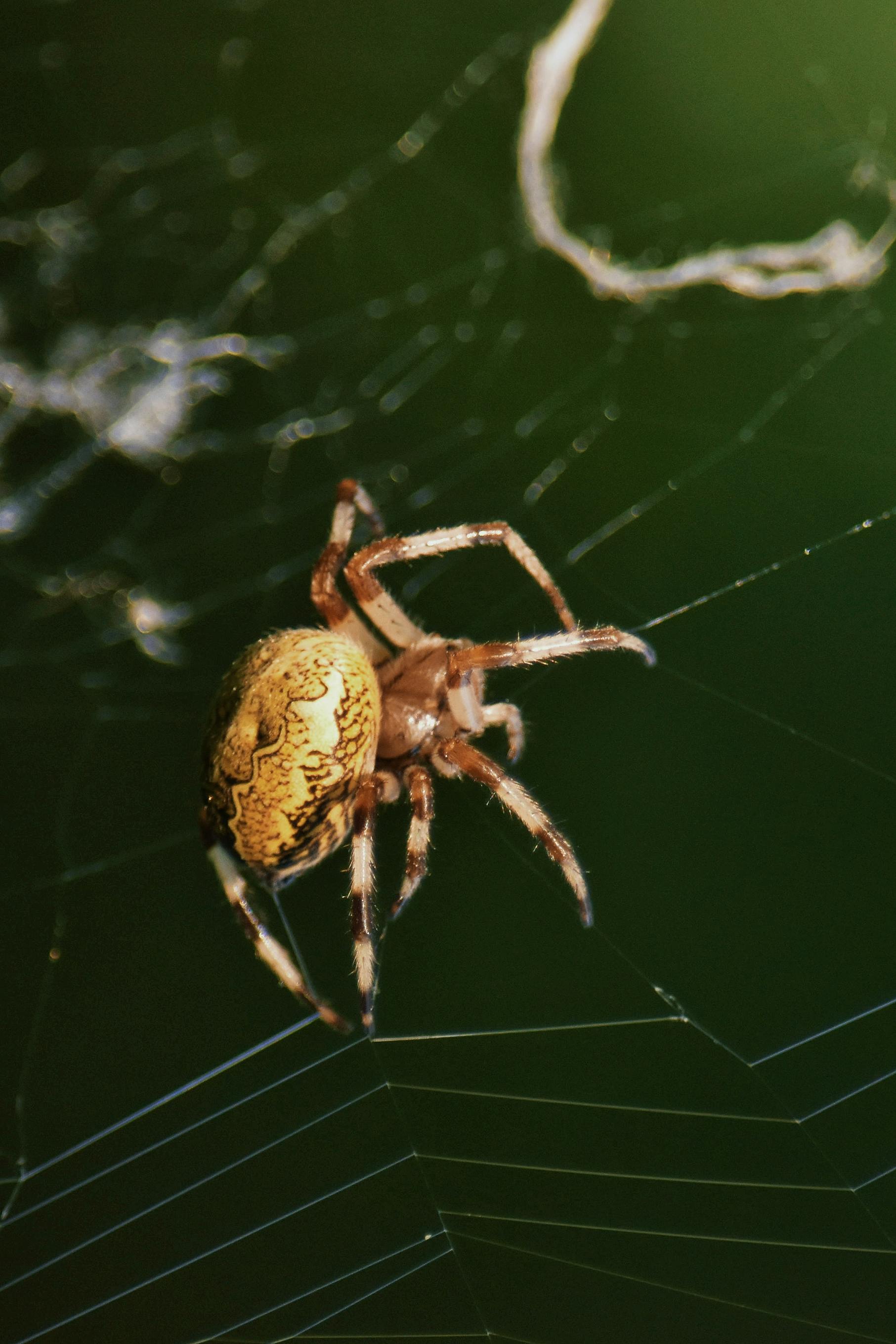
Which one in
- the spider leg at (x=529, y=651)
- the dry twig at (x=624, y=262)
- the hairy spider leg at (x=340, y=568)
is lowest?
the spider leg at (x=529, y=651)

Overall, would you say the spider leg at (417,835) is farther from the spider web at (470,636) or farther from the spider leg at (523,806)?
the spider web at (470,636)

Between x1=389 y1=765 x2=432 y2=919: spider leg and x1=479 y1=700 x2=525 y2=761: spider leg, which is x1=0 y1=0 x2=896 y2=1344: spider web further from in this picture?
x1=389 y1=765 x2=432 y2=919: spider leg

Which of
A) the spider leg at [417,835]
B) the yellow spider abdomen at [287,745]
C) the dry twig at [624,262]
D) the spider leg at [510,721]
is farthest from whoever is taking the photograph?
the dry twig at [624,262]

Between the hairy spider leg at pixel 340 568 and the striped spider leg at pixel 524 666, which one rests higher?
the hairy spider leg at pixel 340 568

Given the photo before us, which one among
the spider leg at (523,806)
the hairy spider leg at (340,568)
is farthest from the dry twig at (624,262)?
the spider leg at (523,806)

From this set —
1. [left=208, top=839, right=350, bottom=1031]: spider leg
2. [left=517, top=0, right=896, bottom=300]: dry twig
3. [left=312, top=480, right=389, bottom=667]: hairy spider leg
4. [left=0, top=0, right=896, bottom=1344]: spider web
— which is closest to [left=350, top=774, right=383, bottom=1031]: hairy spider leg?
[left=208, top=839, right=350, bottom=1031]: spider leg

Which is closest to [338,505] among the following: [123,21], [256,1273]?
[256,1273]

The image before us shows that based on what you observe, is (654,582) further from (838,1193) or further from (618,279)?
(838,1193)

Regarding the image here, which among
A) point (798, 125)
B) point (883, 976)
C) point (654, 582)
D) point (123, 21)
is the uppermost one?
point (123, 21)
